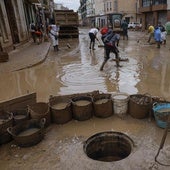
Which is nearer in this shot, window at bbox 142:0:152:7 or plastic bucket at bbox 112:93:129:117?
plastic bucket at bbox 112:93:129:117

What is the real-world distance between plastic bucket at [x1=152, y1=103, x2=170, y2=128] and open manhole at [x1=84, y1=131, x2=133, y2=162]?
798 millimetres

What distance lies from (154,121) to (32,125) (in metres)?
2.64

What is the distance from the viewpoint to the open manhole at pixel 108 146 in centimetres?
411

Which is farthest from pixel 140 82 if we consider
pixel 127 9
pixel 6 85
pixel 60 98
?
pixel 127 9

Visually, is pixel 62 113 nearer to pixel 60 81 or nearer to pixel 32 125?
pixel 32 125

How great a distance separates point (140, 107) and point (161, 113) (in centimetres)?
54

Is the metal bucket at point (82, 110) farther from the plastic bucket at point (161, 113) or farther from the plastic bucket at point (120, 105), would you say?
the plastic bucket at point (161, 113)

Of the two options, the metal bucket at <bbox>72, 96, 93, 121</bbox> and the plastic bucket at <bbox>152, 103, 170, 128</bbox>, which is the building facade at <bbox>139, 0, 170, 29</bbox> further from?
the metal bucket at <bbox>72, 96, 93, 121</bbox>

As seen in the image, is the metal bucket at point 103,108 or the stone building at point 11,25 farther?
the stone building at point 11,25

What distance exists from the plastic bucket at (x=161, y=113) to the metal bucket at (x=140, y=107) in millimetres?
190

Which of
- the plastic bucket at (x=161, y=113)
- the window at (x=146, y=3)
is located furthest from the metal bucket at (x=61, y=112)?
the window at (x=146, y=3)

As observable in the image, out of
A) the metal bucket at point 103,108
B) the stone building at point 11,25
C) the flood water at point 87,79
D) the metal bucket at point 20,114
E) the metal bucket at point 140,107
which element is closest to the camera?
the metal bucket at point 20,114

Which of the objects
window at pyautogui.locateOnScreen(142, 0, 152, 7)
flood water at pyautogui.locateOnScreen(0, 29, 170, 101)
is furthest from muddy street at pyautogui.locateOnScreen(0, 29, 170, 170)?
window at pyautogui.locateOnScreen(142, 0, 152, 7)

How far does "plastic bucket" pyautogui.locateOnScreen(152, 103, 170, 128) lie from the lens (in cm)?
418
